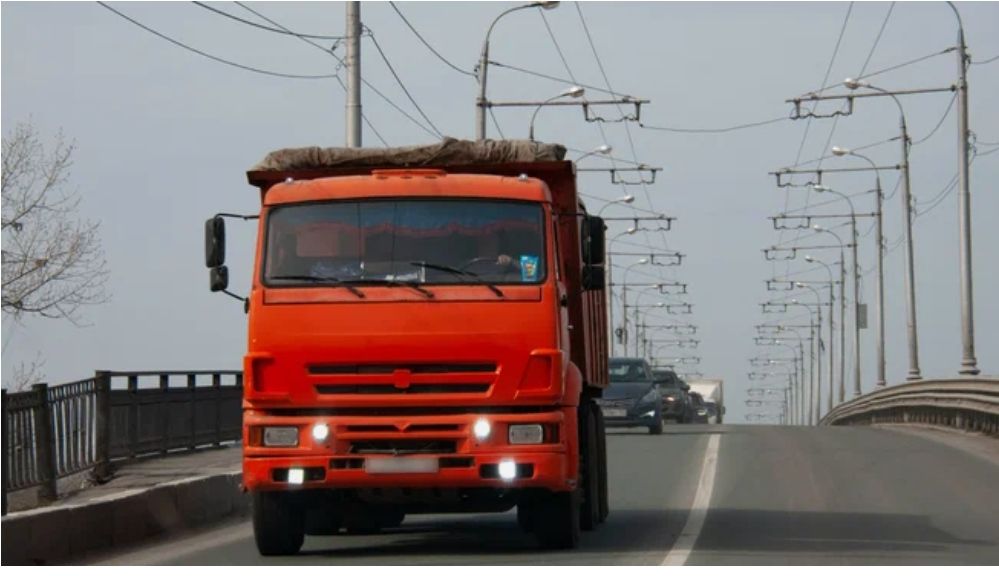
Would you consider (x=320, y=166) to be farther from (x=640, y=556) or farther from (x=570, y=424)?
(x=640, y=556)

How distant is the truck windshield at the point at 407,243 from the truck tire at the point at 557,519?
172 cm

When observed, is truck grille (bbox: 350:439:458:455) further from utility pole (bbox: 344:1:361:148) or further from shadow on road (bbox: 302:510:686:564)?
utility pole (bbox: 344:1:361:148)

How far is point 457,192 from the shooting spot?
47.5 ft

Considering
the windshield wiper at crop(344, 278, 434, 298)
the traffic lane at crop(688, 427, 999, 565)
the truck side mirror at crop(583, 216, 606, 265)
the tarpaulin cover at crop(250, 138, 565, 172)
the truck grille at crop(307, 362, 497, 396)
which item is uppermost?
the tarpaulin cover at crop(250, 138, 565, 172)

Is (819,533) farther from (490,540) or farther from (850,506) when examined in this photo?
(850,506)

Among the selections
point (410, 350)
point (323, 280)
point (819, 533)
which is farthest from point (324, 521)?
point (819, 533)

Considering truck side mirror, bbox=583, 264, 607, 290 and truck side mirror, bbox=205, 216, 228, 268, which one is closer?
truck side mirror, bbox=205, 216, 228, 268

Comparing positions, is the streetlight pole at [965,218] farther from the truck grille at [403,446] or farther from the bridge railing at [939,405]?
the truck grille at [403,446]

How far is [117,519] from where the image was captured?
51.7ft

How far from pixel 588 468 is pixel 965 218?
25717 mm

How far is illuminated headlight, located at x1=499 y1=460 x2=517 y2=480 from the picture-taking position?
13766 millimetres

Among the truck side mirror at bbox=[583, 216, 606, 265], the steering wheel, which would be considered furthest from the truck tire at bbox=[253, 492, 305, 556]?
the truck side mirror at bbox=[583, 216, 606, 265]

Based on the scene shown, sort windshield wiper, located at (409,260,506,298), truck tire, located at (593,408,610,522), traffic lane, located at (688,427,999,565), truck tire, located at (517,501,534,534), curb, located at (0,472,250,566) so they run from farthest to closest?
truck tire, located at (593,408,610,522)
truck tire, located at (517,501,534,534)
traffic lane, located at (688,427,999,565)
windshield wiper, located at (409,260,506,298)
curb, located at (0,472,250,566)

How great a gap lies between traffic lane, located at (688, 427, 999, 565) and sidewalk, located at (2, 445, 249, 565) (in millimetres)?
4513
